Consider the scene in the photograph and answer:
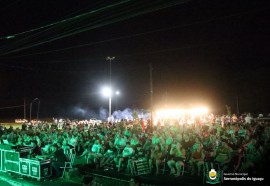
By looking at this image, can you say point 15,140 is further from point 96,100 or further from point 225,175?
point 96,100

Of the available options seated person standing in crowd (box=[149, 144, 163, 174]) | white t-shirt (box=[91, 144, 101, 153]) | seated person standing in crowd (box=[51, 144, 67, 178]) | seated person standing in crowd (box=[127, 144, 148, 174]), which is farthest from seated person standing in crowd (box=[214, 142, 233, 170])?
seated person standing in crowd (box=[51, 144, 67, 178])

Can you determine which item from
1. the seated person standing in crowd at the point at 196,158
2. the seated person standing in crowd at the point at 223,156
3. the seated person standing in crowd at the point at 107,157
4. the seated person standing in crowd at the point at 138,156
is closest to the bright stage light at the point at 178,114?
the seated person standing in crowd at the point at 138,156

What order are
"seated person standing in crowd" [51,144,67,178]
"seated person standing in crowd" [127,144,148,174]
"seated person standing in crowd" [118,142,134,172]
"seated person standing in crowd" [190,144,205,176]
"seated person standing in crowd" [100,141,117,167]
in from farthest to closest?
"seated person standing in crowd" [100,141,117,167]
"seated person standing in crowd" [118,142,134,172]
"seated person standing in crowd" [51,144,67,178]
"seated person standing in crowd" [127,144,148,174]
"seated person standing in crowd" [190,144,205,176]

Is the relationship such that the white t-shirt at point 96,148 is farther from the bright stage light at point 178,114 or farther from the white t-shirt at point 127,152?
the bright stage light at point 178,114

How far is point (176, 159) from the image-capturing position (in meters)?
13.0

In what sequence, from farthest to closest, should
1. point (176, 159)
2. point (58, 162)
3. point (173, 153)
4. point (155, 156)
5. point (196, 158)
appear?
point (58, 162) < point (155, 156) < point (173, 153) < point (176, 159) < point (196, 158)

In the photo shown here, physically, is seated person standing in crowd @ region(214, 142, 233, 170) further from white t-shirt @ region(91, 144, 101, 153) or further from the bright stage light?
the bright stage light

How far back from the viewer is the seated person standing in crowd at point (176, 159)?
12.4 meters

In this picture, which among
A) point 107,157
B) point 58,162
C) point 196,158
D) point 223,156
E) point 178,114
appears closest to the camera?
point 223,156

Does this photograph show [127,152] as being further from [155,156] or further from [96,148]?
[96,148]

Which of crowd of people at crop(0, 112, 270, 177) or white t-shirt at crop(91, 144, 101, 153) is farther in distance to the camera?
white t-shirt at crop(91, 144, 101, 153)

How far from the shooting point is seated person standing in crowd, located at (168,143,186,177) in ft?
40.8

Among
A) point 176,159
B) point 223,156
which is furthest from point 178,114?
point 223,156

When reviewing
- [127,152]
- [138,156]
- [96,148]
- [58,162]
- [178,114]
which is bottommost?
[58,162]
